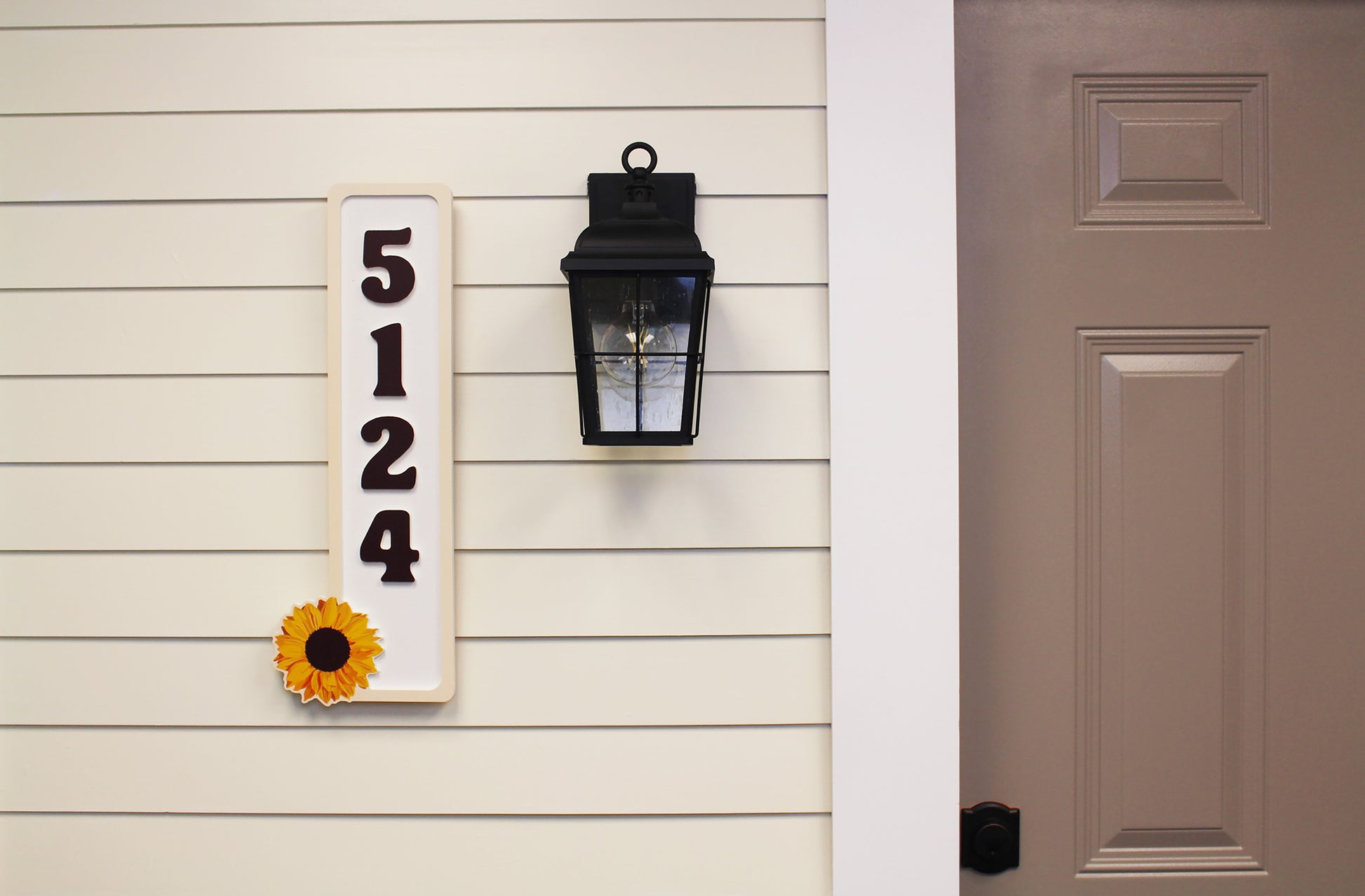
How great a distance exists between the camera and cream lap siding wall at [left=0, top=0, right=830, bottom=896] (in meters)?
1.02

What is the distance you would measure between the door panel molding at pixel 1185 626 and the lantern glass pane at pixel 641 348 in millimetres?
639

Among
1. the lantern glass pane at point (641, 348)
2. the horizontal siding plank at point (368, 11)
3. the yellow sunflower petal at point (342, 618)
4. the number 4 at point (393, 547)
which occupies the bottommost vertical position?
the yellow sunflower petal at point (342, 618)

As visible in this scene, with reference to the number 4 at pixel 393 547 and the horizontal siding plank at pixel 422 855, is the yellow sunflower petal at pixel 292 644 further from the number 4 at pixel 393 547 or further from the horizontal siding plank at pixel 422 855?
the horizontal siding plank at pixel 422 855

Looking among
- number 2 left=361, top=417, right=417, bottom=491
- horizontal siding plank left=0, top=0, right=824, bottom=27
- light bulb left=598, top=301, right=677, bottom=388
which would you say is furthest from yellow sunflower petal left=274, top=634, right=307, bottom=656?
horizontal siding plank left=0, top=0, right=824, bottom=27

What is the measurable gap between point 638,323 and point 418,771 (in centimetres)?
72

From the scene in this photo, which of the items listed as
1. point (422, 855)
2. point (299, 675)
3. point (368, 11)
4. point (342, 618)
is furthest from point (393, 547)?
point (368, 11)

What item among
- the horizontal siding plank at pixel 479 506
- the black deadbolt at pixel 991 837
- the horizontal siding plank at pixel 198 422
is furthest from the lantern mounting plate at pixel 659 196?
the black deadbolt at pixel 991 837

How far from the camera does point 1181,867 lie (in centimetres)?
109

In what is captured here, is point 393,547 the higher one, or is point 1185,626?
point 393,547

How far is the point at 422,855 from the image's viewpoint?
1025 millimetres

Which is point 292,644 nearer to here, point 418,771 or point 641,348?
point 418,771

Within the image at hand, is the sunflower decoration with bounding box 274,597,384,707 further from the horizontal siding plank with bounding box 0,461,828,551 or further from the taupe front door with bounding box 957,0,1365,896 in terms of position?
the taupe front door with bounding box 957,0,1365,896

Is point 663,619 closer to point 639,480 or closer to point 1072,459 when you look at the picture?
point 639,480

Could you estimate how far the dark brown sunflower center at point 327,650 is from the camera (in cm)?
101
